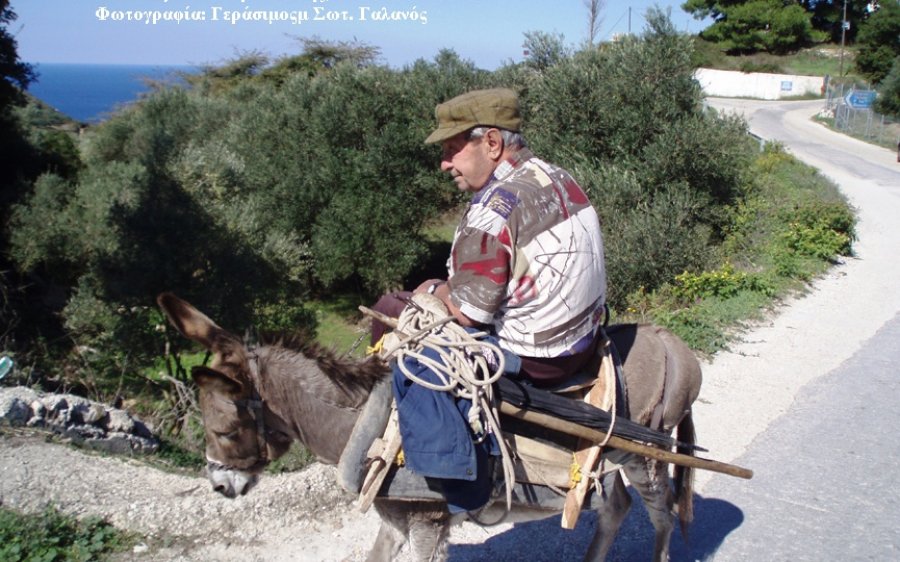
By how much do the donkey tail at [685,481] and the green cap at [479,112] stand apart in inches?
82.3

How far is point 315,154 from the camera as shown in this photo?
22172 mm

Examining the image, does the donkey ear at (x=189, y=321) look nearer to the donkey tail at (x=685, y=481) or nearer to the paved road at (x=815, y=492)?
the donkey tail at (x=685, y=481)

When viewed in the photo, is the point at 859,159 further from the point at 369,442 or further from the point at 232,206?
the point at 369,442

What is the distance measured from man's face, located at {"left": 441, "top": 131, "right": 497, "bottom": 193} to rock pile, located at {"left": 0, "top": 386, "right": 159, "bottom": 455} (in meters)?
3.76

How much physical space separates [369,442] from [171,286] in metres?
12.1

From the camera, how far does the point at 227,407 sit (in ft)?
9.96

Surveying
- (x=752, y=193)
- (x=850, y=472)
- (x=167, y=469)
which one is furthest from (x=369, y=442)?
(x=752, y=193)

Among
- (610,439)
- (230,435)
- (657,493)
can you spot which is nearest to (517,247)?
(610,439)

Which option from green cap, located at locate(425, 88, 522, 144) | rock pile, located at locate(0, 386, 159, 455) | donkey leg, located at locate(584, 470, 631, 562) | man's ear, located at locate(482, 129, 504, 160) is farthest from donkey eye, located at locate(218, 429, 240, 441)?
rock pile, located at locate(0, 386, 159, 455)

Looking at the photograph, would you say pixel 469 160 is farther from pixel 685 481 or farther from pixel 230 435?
pixel 685 481

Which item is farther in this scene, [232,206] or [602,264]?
[232,206]

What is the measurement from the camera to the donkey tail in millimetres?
4133

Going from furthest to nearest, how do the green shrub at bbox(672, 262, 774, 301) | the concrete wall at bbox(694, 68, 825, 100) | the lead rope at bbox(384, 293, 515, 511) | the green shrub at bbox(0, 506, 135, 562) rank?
the concrete wall at bbox(694, 68, 825, 100), the green shrub at bbox(672, 262, 774, 301), the green shrub at bbox(0, 506, 135, 562), the lead rope at bbox(384, 293, 515, 511)

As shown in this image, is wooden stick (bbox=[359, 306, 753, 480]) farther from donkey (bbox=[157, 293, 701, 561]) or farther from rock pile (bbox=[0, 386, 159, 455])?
rock pile (bbox=[0, 386, 159, 455])
